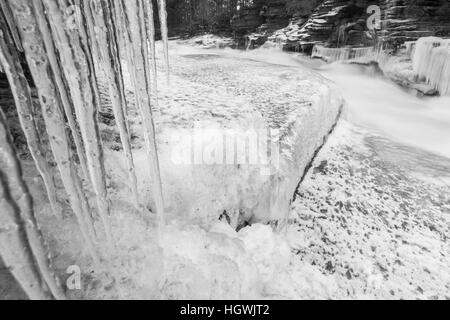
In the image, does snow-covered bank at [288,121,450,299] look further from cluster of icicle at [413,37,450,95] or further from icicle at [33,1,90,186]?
cluster of icicle at [413,37,450,95]

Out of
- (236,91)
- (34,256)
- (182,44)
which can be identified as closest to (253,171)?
(34,256)

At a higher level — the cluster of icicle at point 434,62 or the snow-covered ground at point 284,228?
the cluster of icicle at point 434,62

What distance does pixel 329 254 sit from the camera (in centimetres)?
221

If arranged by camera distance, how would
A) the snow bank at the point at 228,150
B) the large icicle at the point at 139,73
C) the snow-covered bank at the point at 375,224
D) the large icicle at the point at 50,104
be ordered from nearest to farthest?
the large icicle at the point at 50,104, the large icicle at the point at 139,73, the snow bank at the point at 228,150, the snow-covered bank at the point at 375,224

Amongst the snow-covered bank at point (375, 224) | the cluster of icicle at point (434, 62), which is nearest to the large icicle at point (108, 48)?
the snow-covered bank at point (375, 224)

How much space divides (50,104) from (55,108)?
0.02 metres

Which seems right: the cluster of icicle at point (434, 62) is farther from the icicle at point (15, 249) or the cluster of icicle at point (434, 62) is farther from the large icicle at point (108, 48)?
the icicle at point (15, 249)

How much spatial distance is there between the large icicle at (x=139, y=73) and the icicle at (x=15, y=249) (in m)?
0.62

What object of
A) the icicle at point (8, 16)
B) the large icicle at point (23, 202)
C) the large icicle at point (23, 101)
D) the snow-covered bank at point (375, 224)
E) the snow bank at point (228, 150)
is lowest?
the snow-covered bank at point (375, 224)

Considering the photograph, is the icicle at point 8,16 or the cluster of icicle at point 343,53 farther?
the cluster of icicle at point 343,53

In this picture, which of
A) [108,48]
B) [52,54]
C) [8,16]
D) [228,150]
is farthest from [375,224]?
[8,16]

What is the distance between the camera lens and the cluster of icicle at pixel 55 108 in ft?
2.78

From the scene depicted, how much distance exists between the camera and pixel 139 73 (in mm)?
1422
